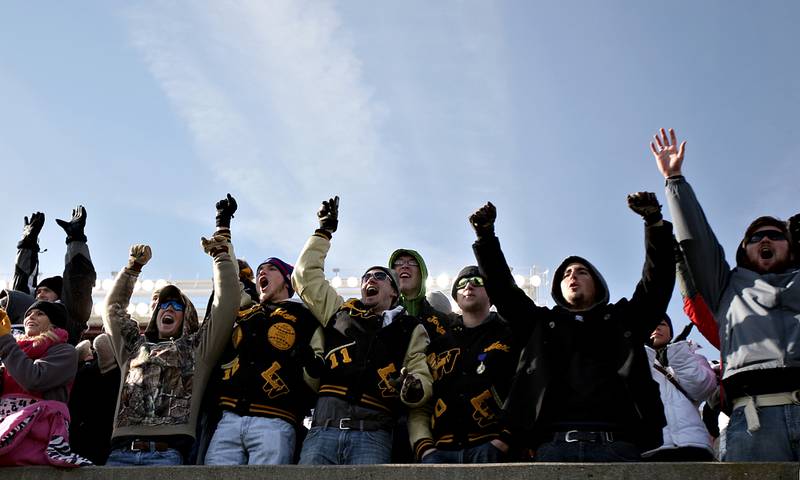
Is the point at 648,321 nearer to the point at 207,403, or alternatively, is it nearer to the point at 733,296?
the point at 733,296

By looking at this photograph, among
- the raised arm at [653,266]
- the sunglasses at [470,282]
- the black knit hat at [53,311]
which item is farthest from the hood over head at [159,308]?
the raised arm at [653,266]

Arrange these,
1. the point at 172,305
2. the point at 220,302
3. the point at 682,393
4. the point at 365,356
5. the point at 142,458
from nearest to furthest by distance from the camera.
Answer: the point at 142,458 → the point at 365,356 → the point at 682,393 → the point at 220,302 → the point at 172,305

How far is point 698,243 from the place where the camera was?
5.55 metres

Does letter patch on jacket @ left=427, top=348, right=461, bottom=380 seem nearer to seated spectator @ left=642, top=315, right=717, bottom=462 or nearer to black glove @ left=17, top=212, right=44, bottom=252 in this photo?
seated spectator @ left=642, top=315, right=717, bottom=462

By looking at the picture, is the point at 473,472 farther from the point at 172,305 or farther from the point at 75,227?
the point at 75,227

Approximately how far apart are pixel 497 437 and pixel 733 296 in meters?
1.80

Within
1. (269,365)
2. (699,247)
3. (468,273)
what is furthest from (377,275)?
(699,247)

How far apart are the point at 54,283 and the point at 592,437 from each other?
5065mm

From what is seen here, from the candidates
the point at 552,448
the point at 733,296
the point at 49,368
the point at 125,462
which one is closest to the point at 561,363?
the point at 552,448

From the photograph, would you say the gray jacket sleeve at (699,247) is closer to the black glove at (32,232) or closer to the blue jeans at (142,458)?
the blue jeans at (142,458)

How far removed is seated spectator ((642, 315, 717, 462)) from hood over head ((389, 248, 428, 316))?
1930 millimetres

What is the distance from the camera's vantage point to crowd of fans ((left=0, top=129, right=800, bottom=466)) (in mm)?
5145

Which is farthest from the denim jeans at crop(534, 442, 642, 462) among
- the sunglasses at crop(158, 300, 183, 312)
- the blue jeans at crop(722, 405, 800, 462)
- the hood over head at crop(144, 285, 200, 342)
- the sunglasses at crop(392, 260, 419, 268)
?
the sunglasses at crop(158, 300, 183, 312)

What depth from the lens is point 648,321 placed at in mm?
5422
